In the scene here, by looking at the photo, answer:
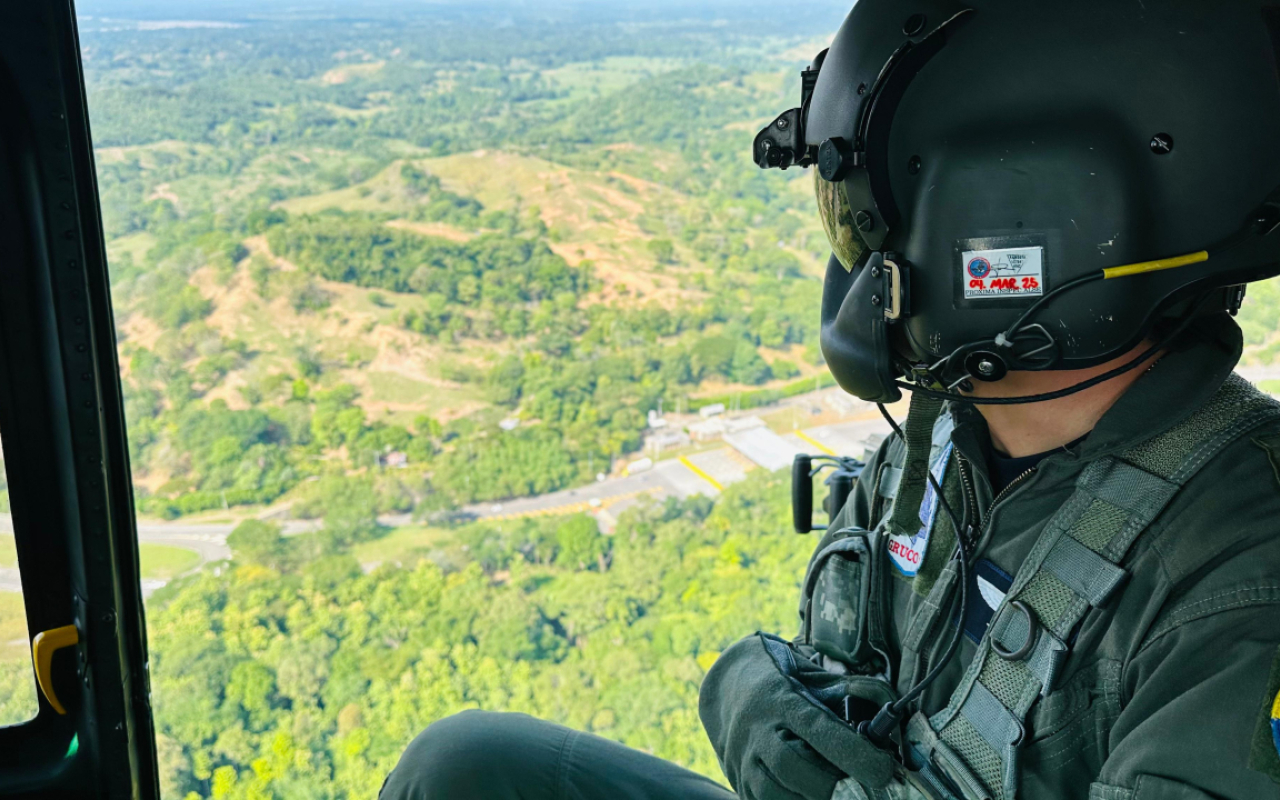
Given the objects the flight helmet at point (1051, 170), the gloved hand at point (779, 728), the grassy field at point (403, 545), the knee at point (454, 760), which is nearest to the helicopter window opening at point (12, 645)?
the knee at point (454, 760)

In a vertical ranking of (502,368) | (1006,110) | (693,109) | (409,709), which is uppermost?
(693,109)

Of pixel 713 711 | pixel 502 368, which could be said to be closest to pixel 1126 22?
pixel 713 711

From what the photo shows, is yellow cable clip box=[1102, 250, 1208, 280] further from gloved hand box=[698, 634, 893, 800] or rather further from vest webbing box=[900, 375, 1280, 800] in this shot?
gloved hand box=[698, 634, 893, 800]

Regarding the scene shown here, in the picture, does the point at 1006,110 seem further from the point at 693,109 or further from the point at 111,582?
the point at 693,109

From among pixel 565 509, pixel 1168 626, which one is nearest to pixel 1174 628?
pixel 1168 626

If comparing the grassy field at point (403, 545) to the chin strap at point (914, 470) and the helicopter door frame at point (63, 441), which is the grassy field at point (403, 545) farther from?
the chin strap at point (914, 470)

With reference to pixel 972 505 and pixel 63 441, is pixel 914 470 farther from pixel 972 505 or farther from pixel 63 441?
pixel 63 441
